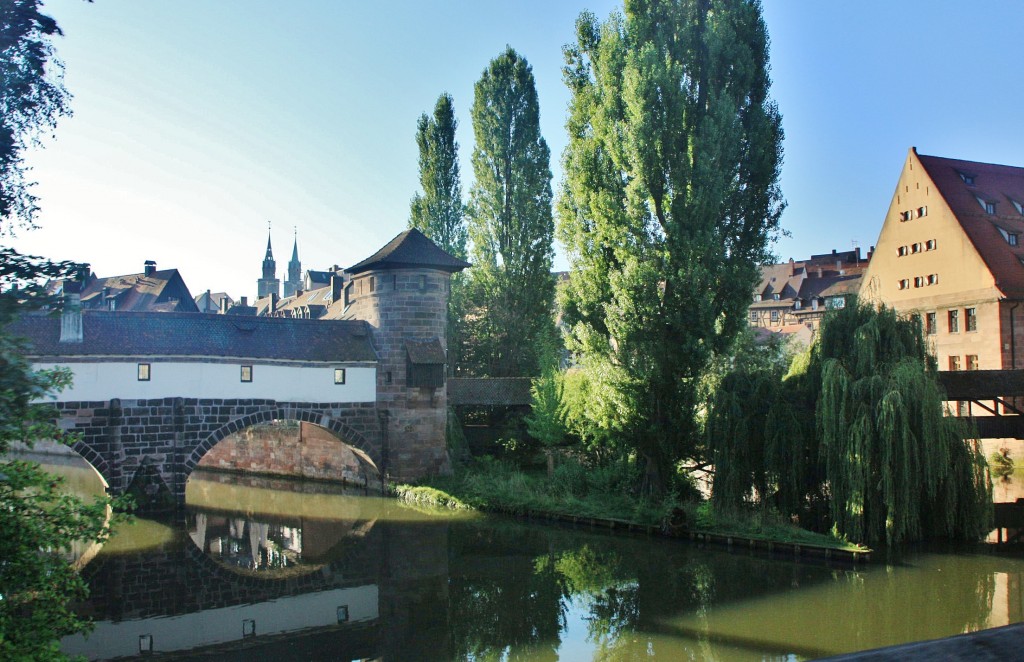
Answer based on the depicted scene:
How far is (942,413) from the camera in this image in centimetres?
1636

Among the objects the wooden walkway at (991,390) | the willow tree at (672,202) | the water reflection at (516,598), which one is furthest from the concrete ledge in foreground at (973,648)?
the wooden walkway at (991,390)

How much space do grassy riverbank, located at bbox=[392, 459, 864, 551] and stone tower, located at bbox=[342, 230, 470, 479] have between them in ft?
3.85

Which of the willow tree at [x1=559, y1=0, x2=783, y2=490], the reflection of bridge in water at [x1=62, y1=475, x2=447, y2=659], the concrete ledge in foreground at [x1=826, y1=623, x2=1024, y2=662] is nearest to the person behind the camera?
the concrete ledge in foreground at [x1=826, y1=623, x2=1024, y2=662]

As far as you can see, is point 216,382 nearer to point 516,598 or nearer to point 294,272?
point 516,598

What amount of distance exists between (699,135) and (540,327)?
14620mm

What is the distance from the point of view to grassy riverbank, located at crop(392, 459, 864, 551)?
17.4 m

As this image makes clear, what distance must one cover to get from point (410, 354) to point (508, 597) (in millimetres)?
12317

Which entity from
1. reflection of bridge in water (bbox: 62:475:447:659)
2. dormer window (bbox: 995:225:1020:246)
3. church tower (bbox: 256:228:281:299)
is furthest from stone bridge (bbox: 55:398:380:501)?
church tower (bbox: 256:228:281:299)

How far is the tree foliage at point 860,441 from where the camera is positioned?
1595 centimetres

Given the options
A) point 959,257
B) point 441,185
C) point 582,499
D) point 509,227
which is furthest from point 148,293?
point 959,257

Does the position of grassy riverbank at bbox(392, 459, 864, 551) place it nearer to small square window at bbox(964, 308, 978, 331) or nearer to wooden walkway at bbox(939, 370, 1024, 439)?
wooden walkway at bbox(939, 370, 1024, 439)

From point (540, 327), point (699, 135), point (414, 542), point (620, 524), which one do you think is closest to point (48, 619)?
point (414, 542)

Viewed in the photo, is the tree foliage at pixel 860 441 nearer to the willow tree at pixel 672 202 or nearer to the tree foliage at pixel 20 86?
the willow tree at pixel 672 202

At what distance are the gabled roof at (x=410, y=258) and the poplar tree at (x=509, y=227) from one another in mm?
7377
